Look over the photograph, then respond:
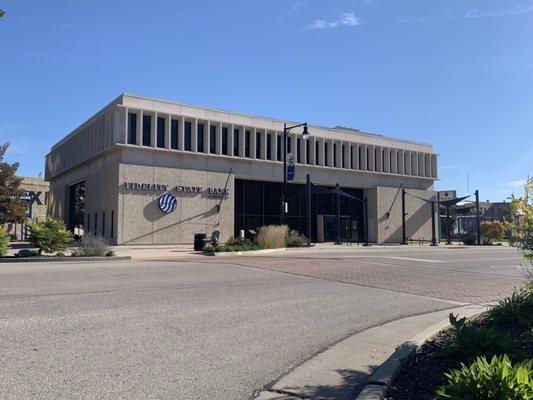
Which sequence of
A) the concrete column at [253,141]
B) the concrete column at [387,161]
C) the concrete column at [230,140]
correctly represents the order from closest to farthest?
the concrete column at [230,140], the concrete column at [253,141], the concrete column at [387,161]

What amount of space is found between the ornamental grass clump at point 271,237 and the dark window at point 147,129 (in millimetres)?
12290

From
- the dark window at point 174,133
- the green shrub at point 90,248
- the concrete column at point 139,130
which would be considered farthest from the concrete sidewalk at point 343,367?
the dark window at point 174,133

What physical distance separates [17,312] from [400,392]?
6.62m

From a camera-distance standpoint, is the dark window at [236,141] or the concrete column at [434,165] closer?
the dark window at [236,141]

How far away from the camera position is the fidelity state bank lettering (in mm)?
36094

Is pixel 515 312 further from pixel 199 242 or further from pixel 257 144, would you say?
pixel 257 144

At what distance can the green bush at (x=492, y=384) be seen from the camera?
3592mm

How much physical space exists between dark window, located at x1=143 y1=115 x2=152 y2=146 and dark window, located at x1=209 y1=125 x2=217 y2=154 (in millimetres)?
5097

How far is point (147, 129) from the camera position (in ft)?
125

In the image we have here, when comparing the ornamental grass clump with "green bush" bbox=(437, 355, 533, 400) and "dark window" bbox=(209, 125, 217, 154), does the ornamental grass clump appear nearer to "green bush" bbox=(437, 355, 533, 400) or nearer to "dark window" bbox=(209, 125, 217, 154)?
"dark window" bbox=(209, 125, 217, 154)

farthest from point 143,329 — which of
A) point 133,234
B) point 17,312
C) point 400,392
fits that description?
point 133,234

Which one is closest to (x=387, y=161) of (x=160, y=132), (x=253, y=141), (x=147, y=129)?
(x=253, y=141)

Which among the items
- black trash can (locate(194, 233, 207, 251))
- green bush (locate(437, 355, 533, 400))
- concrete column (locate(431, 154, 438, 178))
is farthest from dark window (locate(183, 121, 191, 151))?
green bush (locate(437, 355, 533, 400))

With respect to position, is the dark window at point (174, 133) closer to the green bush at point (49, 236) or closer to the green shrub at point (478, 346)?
the green bush at point (49, 236)
